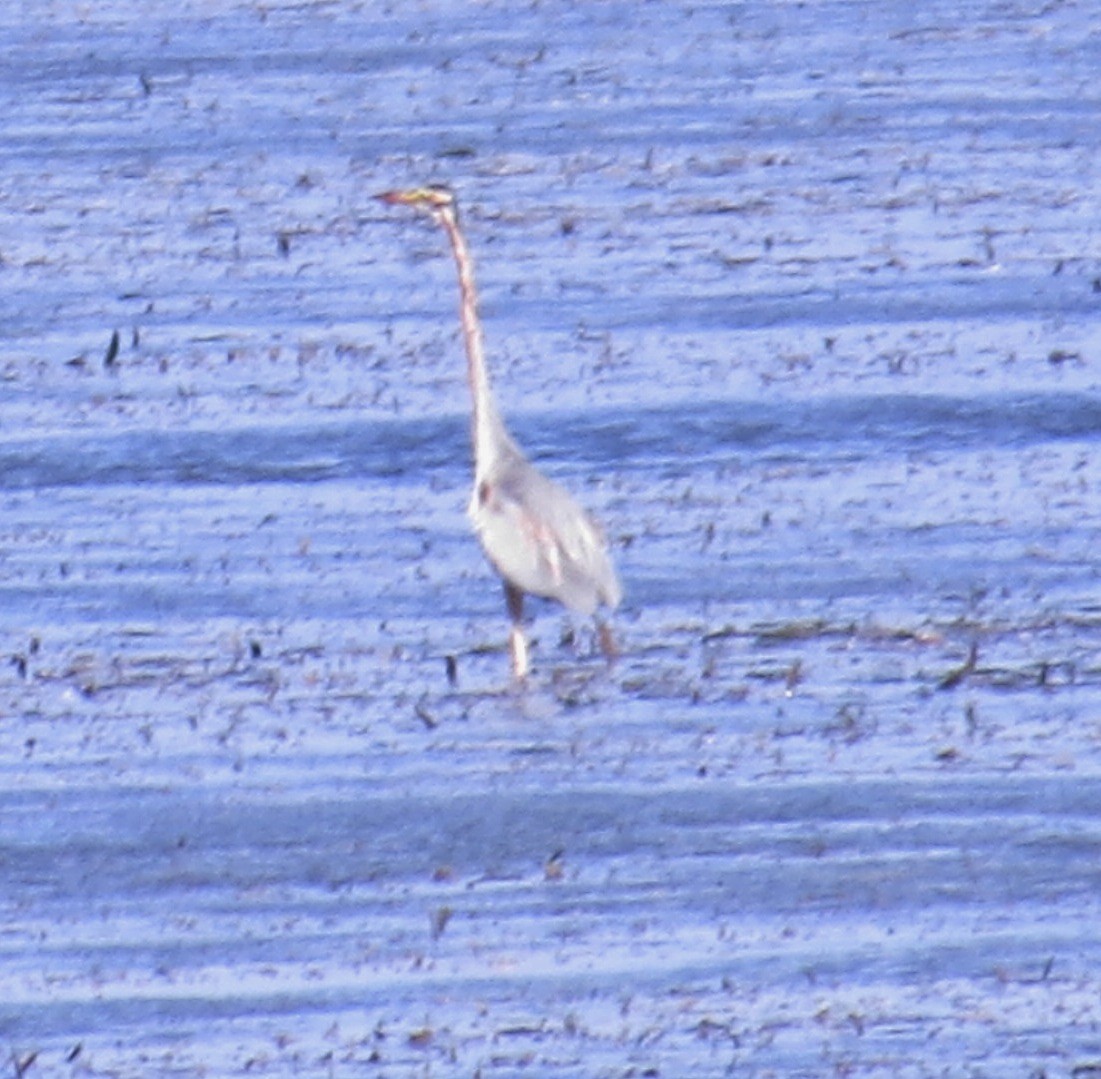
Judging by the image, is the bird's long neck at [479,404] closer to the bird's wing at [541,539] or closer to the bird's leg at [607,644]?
the bird's wing at [541,539]

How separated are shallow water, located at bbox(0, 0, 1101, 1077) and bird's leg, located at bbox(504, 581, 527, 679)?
9 cm

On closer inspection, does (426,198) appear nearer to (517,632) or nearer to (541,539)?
(541,539)

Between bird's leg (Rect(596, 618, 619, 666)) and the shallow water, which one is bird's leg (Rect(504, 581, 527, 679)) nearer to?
the shallow water

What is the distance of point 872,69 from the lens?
1727cm

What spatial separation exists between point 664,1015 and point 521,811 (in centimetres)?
133

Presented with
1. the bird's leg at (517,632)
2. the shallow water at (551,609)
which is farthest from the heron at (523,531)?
the shallow water at (551,609)

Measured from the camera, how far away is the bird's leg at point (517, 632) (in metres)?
9.20

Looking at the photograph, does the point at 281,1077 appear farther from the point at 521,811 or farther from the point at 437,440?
the point at 437,440

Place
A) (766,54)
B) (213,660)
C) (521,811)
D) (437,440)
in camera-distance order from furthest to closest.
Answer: (766,54), (437,440), (213,660), (521,811)

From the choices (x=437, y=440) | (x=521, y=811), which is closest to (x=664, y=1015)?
(x=521, y=811)

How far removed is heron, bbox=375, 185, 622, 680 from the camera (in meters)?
9.34

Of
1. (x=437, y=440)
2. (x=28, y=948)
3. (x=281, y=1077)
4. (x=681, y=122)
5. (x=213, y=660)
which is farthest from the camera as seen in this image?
(x=681, y=122)

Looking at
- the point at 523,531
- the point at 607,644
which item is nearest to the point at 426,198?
the point at 523,531

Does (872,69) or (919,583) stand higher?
(872,69)
